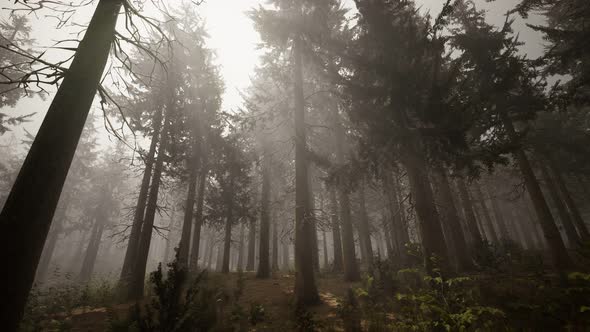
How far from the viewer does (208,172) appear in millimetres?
17172

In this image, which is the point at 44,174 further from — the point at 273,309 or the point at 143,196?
the point at 143,196

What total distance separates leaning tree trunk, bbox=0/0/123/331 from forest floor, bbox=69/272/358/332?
4.39 metres

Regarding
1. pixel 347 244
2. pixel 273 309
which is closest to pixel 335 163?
pixel 347 244

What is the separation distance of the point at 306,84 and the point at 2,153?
255 ft

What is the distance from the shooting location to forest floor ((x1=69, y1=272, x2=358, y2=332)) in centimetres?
657

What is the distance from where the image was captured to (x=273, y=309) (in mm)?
7992

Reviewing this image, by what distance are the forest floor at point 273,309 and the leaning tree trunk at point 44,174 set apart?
439 centimetres

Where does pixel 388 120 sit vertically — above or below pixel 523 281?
above

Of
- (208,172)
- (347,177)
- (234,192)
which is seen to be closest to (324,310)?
(347,177)

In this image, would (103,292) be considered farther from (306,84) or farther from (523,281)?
(523,281)

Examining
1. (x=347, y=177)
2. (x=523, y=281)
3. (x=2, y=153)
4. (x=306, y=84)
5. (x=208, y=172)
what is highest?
(x=2, y=153)

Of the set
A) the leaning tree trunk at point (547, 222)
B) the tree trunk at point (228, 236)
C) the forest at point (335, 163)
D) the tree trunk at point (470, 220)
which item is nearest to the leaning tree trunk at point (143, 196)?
the forest at point (335, 163)

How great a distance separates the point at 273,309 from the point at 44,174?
7053mm

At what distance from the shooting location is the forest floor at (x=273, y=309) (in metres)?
6.57
